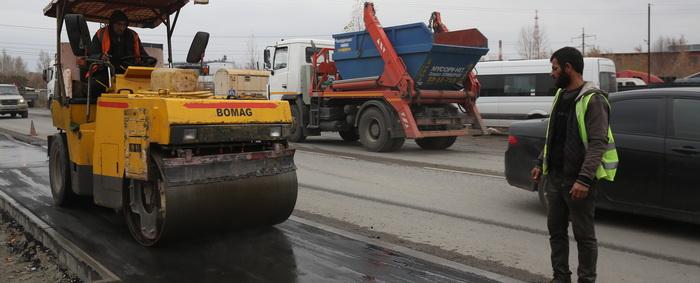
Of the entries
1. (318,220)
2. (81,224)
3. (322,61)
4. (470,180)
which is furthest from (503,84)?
(81,224)

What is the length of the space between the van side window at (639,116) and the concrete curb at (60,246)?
5250mm

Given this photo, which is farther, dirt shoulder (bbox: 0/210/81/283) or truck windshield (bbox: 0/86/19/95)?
truck windshield (bbox: 0/86/19/95)

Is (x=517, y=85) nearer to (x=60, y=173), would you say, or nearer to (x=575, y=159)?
→ (x=60, y=173)

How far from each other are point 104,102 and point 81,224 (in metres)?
1.52

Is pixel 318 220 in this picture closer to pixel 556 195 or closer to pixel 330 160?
pixel 556 195

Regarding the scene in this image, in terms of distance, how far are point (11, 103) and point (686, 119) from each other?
30.0 m

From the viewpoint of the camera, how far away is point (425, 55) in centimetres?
1252

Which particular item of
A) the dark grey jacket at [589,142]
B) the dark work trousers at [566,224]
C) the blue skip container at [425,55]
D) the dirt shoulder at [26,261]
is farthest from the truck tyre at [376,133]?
the dark grey jacket at [589,142]

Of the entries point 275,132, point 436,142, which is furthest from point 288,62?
point 275,132

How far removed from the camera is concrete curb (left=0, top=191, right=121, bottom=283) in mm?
4422

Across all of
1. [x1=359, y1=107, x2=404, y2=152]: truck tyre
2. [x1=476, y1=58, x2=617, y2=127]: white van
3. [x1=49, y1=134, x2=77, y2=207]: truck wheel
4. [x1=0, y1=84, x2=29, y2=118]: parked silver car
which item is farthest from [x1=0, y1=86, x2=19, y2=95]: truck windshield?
[x1=49, y1=134, x2=77, y2=207]: truck wheel

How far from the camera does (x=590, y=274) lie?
4090 mm

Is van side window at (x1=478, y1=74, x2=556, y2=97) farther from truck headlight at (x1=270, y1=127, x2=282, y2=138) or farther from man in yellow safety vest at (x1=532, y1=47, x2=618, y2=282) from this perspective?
man in yellow safety vest at (x1=532, y1=47, x2=618, y2=282)

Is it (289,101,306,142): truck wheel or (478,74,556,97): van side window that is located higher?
(478,74,556,97): van side window
